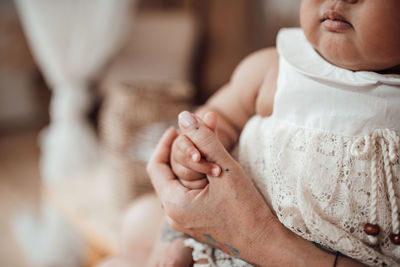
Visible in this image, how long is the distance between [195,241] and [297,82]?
340mm

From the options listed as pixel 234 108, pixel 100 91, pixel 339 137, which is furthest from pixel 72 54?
pixel 339 137

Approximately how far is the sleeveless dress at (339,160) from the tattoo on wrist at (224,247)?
4.1 inches

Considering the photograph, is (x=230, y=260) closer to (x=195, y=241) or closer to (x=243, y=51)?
(x=195, y=241)

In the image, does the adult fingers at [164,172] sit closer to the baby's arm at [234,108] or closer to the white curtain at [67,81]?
the baby's arm at [234,108]

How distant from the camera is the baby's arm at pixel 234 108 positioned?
627 mm

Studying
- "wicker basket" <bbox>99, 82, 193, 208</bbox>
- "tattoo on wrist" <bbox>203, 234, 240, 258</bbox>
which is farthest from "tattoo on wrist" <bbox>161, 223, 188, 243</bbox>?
"wicker basket" <bbox>99, 82, 193, 208</bbox>

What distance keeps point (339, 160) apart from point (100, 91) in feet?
6.71

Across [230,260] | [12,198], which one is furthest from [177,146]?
[12,198]

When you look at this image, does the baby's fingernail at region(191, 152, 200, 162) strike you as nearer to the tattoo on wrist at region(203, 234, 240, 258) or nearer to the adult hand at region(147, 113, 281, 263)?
the adult hand at region(147, 113, 281, 263)

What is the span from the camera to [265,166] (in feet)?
2.10

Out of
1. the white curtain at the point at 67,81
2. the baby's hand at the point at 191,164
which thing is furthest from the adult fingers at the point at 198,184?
the white curtain at the point at 67,81

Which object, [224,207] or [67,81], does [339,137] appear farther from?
[67,81]

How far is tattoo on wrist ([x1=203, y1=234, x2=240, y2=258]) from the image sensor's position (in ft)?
2.08

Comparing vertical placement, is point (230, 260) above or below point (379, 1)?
below
